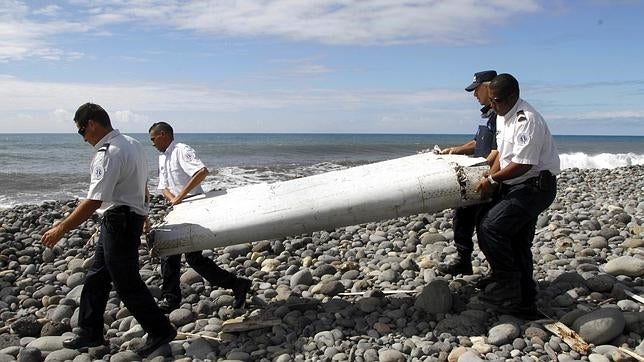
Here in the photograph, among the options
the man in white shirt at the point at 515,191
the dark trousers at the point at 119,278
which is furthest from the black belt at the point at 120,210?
the man in white shirt at the point at 515,191

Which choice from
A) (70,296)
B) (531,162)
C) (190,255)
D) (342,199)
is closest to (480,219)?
(531,162)

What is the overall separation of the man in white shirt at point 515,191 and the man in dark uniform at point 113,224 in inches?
105

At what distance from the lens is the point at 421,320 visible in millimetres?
4746

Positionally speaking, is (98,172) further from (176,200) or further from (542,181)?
(542,181)

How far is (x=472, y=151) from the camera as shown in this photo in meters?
5.39

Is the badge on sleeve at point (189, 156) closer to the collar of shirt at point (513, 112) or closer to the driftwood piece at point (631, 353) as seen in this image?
the collar of shirt at point (513, 112)

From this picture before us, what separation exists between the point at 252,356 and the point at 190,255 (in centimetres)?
126

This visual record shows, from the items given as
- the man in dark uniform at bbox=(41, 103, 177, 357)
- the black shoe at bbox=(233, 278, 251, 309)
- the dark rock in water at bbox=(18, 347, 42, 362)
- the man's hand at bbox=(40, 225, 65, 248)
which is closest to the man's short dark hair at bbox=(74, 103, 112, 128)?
the man in dark uniform at bbox=(41, 103, 177, 357)

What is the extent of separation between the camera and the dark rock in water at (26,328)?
5.13 meters

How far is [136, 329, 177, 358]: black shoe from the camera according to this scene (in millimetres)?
4449

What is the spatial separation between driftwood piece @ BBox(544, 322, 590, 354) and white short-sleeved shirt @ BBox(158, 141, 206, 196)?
328 centimetres

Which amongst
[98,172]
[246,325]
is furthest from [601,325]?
[98,172]

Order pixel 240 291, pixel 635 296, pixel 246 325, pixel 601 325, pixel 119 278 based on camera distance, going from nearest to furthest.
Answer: pixel 601 325 < pixel 119 278 < pixel 635 296 < pixel 246 325 < pixel 240 291

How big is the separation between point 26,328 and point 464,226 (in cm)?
420
